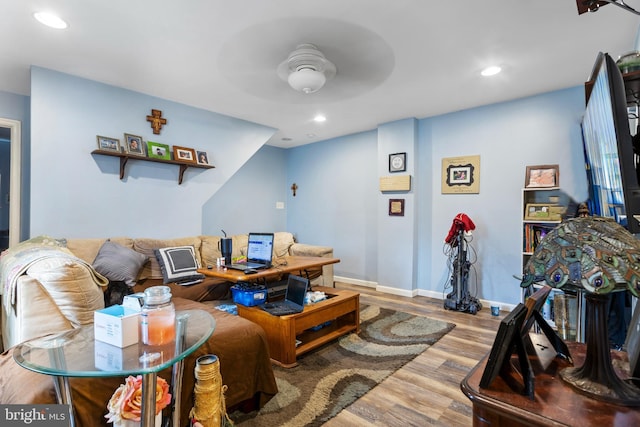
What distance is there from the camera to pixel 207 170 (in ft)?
13.6


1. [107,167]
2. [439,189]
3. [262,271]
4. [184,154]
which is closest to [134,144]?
[107,167]

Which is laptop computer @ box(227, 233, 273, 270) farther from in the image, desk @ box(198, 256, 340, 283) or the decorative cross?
the decorative cross

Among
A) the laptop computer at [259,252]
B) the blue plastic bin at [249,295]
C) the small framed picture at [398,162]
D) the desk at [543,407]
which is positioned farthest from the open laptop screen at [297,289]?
the small framed picture at [398,162]

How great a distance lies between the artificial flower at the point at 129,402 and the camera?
1115 mm

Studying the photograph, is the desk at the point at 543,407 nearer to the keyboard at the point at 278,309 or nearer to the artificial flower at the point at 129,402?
the artificial flower at the point at 129,402

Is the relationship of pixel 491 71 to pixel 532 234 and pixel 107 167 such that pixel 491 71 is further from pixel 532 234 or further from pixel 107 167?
pixel 107 167

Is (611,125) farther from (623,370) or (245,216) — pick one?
(245,216)

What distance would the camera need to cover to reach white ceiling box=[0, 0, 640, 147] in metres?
2.06

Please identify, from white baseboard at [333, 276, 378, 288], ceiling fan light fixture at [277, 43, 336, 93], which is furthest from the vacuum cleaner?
ceiling fan light fixture at [277, 43, 336, 93]

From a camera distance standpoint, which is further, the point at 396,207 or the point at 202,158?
the point at 396,207

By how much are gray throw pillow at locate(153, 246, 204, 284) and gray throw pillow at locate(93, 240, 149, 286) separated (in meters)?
0.20

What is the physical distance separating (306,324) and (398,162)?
2807 millimetres

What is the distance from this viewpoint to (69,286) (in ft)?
5.45

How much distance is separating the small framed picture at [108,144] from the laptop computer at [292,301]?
2.29 metres
